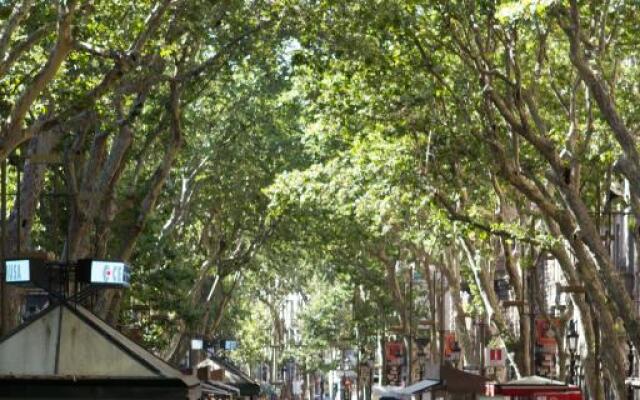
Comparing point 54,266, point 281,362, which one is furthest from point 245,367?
point 54,266

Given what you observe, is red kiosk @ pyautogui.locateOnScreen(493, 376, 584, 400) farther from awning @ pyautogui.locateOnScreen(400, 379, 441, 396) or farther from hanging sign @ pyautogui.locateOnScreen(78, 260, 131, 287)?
hanging sign @ pyautogui.locateOnScreen(78, 260, 131, 287)

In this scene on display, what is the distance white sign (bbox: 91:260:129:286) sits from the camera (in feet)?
47.2

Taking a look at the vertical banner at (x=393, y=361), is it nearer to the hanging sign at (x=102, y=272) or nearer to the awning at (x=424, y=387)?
the awning at (x=424, y=387)

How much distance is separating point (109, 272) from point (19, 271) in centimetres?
101

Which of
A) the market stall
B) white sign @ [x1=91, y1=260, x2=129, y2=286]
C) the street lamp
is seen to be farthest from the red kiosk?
the street lamp

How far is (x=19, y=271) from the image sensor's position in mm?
13992

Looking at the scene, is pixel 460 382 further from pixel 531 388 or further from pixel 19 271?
pixel 19 271

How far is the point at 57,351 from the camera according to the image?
13.6 metres

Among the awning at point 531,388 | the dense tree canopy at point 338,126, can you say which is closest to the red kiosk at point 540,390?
the awning at point 531,388

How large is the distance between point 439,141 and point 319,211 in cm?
1581

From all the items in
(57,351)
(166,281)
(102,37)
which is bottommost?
(57,351)

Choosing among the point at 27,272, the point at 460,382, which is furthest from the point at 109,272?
the point at 460,382

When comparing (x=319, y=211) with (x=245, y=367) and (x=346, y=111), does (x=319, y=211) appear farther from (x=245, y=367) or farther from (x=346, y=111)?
(x=245, y=367)

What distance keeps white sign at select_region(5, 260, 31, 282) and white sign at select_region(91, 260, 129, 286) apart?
0.64 m
